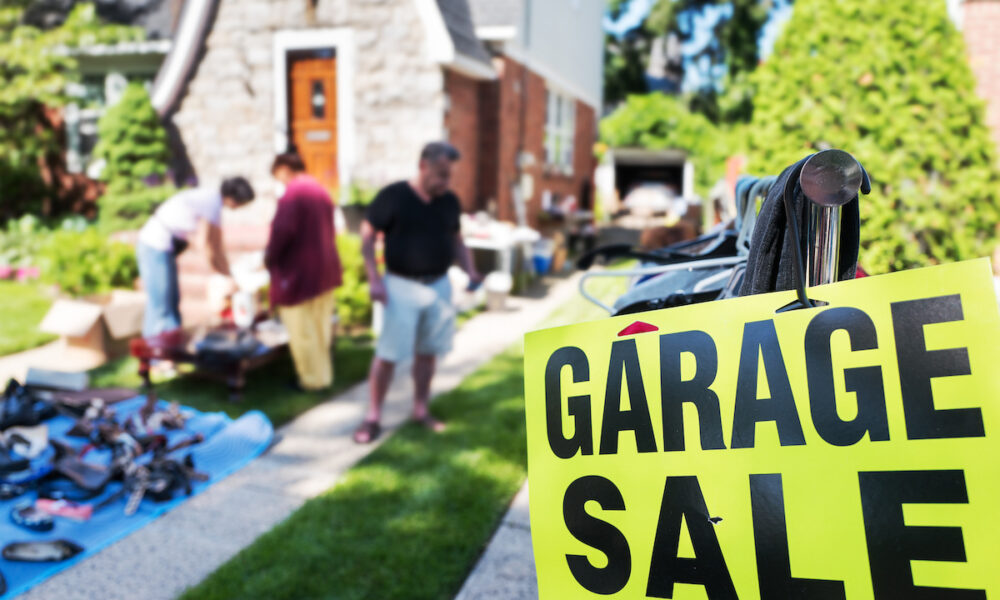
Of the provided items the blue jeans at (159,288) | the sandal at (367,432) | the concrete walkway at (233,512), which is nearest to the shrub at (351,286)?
the concrete walkway at (233,512)

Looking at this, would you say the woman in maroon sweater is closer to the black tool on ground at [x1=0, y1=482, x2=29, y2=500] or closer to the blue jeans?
the blue jeans

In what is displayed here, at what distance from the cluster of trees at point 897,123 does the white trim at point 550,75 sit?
25.0 ft

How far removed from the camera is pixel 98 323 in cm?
668

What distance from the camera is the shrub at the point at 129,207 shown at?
11320 mm

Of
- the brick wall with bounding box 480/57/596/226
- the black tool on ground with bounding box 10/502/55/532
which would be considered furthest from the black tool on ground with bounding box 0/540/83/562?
the brick wall with bounding box 480/57/596/226

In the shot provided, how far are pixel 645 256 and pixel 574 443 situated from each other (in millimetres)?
1111

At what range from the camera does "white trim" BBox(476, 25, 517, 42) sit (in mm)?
11945

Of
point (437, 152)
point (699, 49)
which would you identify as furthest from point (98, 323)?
point (699, 49)

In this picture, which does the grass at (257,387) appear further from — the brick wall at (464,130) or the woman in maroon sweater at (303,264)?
the brick wall at (464,130)

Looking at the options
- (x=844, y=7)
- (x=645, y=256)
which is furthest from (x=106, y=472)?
(x=844, y=7)

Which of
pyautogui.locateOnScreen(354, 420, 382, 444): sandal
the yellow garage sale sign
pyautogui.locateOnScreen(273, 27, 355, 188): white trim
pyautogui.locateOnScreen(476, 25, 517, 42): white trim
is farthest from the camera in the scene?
pyautogui.locateOnScreen(476, 25, 517, 42): white trim

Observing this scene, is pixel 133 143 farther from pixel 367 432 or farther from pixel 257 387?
pixel 367 432

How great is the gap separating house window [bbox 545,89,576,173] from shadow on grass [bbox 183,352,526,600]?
12038mm

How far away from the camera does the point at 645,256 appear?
2.37 m
